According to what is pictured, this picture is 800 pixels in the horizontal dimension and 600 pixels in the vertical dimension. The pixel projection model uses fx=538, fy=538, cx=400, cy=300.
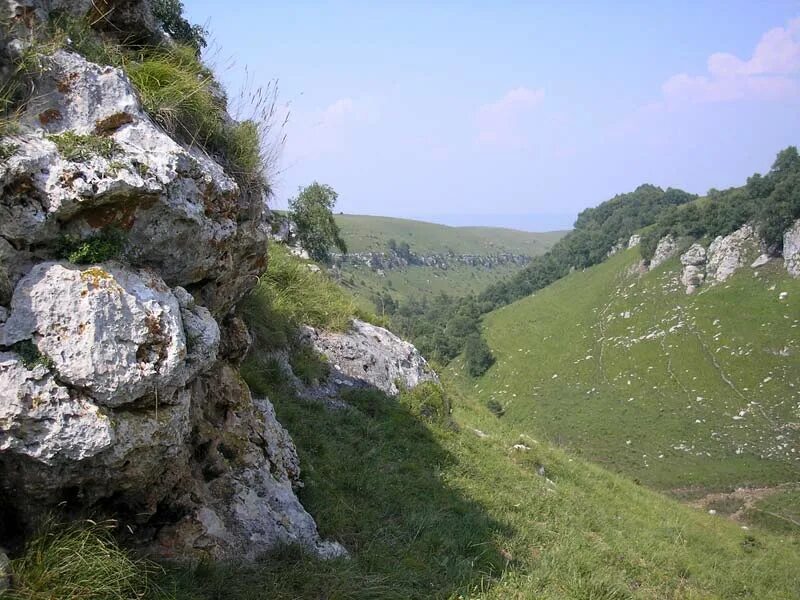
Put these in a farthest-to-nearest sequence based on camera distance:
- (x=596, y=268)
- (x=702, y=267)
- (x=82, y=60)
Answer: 1. (x=596, y=268)
2. (x=702, y=267)
3. (x=82, y=60)

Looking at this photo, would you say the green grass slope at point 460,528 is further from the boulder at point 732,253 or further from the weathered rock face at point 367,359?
the boulder at point 732,253

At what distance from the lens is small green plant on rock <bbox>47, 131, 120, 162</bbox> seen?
13.0 feet

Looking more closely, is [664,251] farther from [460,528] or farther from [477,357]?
[460,528]

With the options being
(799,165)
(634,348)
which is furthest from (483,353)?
(799,165)

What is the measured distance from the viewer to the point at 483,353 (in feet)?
323

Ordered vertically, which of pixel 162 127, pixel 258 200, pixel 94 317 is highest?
pixel 162 127

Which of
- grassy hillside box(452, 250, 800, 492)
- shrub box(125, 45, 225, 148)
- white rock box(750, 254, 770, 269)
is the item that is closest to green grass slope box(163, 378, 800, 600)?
shrub box(125, 45, 225, 148)

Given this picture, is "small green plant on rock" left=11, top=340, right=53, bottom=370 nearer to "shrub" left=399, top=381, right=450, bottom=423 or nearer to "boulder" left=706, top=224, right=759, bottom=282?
"shrub" left=399, top=381, right=450, bottom=423

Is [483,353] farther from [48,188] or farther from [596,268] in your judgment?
[48,188]

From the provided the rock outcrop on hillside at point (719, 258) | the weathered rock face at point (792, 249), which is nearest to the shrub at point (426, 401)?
the weathered rock face at point (792, 249)

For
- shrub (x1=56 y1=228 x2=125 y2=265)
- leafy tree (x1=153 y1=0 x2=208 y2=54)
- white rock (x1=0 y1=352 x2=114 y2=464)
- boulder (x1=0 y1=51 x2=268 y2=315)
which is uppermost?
leafy tree (x1=153 y1=0 x2=208 y2=54)

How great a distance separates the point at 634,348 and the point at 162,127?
8422 cm

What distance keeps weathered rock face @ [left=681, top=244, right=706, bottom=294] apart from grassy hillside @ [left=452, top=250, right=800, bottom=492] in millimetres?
2125

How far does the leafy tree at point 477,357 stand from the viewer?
96.7 m
